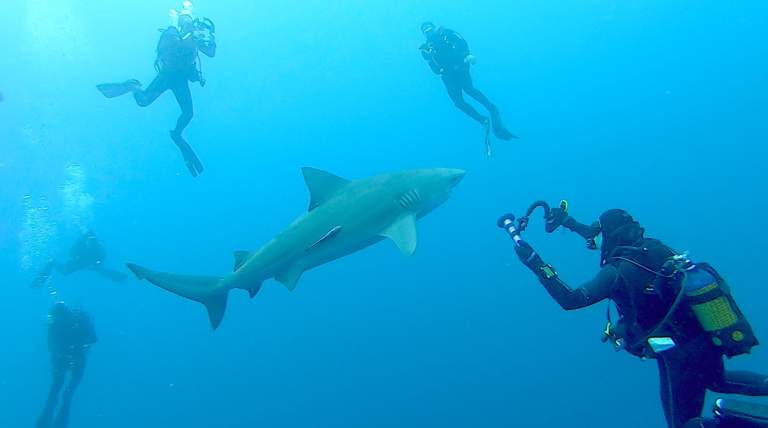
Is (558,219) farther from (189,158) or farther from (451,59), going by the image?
(189,158)

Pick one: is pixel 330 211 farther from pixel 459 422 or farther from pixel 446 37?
pixel 459 422

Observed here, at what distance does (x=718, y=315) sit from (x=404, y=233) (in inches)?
148

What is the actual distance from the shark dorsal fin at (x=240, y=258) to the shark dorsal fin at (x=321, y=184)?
1.31 m

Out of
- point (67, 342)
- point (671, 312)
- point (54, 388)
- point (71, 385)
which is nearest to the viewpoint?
point (671, 312)

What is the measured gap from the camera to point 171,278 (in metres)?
7.26

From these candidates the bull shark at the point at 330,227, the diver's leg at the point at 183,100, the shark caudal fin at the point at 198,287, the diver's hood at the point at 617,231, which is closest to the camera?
the diver's hood at the point at 617,231

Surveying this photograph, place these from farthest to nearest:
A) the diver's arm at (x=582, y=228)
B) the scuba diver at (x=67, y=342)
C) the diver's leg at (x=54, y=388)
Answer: the diver's leg at (x=54, y=388)
the scuba diver at (x=67, y=342)
the diver's arm at (x=582, y=228)

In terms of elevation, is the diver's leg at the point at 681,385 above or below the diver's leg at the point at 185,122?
below

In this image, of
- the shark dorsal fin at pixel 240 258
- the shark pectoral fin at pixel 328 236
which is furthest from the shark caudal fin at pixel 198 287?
the shark pectoral fin at pixel 328 236

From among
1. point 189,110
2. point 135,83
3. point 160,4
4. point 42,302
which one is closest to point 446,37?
point 189,110

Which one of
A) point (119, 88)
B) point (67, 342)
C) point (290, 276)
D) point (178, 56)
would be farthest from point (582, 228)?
point (67, 342)

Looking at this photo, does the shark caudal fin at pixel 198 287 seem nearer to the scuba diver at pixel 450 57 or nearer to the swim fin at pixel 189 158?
the swim fin at pixel 189 158

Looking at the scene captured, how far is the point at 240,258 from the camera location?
7516 millimetres

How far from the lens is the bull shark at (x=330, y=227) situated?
700 cm
